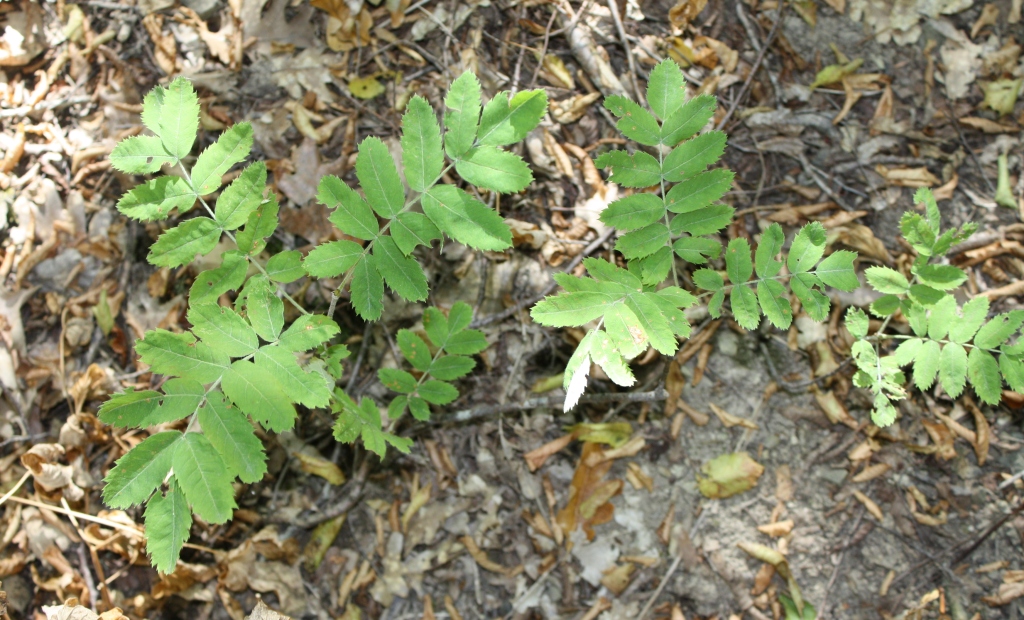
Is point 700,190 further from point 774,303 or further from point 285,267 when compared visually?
point 285,267

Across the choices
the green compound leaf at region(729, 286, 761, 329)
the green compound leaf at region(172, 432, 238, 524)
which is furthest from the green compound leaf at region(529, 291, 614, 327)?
the green compound leaf at region(172, 432, 238, 524)

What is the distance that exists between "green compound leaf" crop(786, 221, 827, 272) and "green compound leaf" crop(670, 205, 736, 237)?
250mm

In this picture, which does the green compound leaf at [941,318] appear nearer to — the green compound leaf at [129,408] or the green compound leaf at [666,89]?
the green compound leaf at [666,89]

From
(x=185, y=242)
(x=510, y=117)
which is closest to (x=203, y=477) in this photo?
(x=185, y=242)

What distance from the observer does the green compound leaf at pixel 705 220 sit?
209cm

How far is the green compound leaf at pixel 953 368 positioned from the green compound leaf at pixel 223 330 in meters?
2.36

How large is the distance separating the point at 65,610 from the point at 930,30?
449 cm

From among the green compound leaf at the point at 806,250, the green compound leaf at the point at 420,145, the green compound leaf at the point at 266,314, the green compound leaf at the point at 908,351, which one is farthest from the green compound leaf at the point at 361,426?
the green compound leaf at the point at 908,351

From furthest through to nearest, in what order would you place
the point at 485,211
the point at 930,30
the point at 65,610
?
the point at 930,30 < the point at 65,610 < the point at 485,211

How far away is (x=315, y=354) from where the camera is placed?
7.50ft

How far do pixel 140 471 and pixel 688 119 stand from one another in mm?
1937

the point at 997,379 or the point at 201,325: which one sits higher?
the point at 201,325

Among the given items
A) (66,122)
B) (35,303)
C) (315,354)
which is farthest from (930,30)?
(35,303)

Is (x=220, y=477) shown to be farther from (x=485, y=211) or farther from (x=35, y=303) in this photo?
(x=35, y=303)
